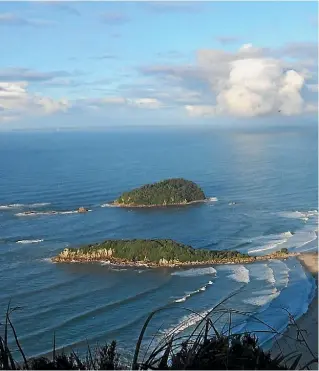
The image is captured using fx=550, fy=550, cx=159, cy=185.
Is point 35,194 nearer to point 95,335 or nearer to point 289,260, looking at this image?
→ point 289,260

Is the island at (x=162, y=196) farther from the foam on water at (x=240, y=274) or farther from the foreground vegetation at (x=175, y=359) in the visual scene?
the foreground vegetation at (x=175, y=359)

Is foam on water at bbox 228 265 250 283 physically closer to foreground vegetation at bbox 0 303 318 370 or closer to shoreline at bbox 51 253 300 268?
shoreline at bbox 51 253 300 268

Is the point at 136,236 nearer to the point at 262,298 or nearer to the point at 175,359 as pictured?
the point at 262,298

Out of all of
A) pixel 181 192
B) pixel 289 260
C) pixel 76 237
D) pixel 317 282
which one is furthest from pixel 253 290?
pixel 181 192

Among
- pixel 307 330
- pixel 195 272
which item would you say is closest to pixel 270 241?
pixel 195 272

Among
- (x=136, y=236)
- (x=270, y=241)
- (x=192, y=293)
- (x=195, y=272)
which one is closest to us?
(x=192, y=293)
